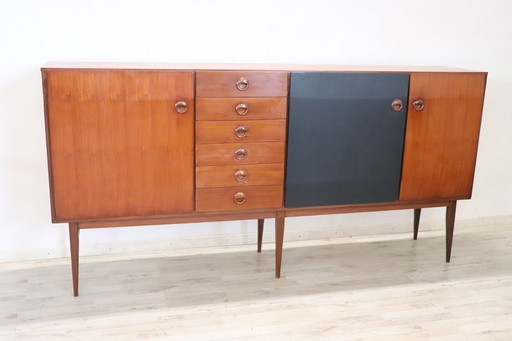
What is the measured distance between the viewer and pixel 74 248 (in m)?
2.24

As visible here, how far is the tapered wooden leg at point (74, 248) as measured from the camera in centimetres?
222

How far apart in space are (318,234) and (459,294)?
30.8 inches

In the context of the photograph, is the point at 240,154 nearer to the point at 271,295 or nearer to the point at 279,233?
the point at 279,233

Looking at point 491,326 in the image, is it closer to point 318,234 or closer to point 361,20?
point 318,234

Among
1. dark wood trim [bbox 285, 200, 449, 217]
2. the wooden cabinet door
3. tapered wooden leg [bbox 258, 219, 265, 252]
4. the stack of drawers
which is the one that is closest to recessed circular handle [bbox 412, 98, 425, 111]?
the wooden cabinet door

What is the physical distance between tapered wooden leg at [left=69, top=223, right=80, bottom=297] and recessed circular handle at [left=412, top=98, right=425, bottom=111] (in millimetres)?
1411

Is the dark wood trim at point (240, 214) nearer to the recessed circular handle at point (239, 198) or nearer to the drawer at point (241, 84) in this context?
the recessed circular handle at point (239, 198)

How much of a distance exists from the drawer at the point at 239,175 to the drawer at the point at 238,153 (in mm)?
20

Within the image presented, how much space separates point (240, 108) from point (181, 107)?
223 mm

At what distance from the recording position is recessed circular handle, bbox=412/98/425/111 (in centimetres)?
238

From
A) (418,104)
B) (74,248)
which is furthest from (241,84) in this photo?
(74,248)

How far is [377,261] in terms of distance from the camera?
8.87ft

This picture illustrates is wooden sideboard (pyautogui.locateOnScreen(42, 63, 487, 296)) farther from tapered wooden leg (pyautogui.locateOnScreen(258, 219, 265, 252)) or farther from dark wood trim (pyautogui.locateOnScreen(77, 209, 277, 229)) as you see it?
tapered wooden leg (pyautogui.locateOnScreen(258, 219, 265, 252))

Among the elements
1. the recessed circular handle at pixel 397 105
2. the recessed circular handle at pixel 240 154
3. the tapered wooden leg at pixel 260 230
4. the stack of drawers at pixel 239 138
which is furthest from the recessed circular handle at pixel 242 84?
the tapered wooden leg at pixel 260 230
